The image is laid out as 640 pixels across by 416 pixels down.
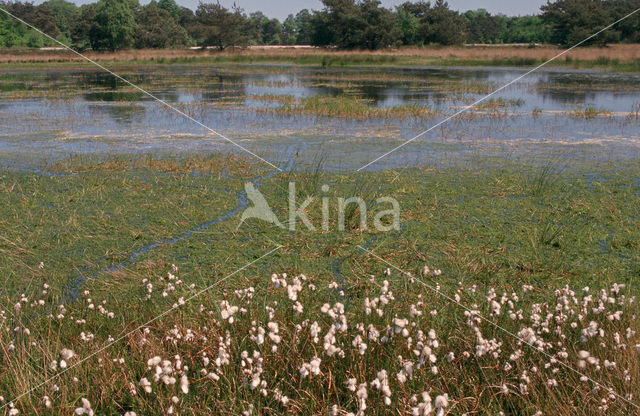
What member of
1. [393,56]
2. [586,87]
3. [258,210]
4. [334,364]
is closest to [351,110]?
[258,210]

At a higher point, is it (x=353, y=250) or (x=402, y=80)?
(x=402, y=80)

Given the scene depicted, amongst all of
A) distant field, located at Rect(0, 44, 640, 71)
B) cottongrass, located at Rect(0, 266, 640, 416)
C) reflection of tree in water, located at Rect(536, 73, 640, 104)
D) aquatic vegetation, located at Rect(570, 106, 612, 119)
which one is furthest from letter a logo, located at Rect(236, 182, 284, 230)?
distant field, located at Rect(0, 44, 640, 71)

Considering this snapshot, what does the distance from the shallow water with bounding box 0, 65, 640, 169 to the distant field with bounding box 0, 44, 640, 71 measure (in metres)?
11.8

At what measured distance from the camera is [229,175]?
24.8ft

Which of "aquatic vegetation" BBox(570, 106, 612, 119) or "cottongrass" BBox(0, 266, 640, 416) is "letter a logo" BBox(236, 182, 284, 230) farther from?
"aquatic vegetation" BBox(570, 106, 612, 119)

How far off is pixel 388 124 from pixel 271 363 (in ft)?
31.6

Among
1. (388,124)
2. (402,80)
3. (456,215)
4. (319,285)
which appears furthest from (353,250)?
(402,80)

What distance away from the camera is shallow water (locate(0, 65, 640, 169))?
9141 mm

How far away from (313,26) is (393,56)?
6.52m

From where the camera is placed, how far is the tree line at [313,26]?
15275 millimetres

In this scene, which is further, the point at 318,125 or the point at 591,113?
the point at 591,113

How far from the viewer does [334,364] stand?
2.64 meters

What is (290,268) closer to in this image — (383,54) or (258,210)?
(258,210)

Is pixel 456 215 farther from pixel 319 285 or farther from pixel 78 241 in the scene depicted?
pixel 78 241
